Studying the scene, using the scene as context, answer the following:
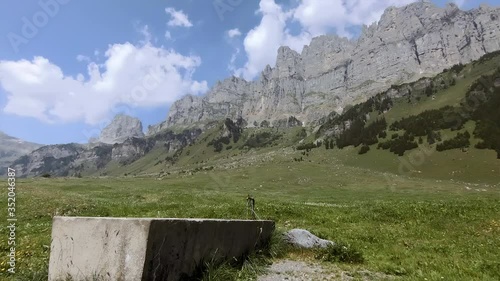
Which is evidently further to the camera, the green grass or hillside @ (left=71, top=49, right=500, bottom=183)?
hillside @ (left=71, top=49, right=500, bottom=183)

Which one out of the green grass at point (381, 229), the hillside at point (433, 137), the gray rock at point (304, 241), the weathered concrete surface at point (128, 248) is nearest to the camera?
the weathered concrete surface at point (128, 248)

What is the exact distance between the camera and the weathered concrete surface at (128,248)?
8367 millimetres

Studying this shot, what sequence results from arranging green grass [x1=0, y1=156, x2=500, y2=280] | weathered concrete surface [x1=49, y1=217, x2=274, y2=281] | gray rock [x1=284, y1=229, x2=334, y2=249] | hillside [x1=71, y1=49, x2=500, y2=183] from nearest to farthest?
weathered concrete surface [x1=49, y1=217, x2=274, y2=281]
green grass [x1=0, y1=156, x2=500, y2=280]
gray rock [x1=284, y1=229, x2=334, y2=249]
hillside [x1=71, y1=49, x2=500, y2=183]

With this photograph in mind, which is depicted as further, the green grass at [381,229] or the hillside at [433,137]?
the hillside at [433,137]

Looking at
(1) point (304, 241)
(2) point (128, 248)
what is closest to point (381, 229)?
(1) point (304, 241)

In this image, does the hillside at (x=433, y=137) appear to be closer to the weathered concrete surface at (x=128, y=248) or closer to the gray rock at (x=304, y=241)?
the gray rock at (x=304, y=241)

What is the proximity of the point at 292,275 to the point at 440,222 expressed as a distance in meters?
17.5

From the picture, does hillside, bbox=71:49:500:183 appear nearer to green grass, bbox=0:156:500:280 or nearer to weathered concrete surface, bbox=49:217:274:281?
green grass, bbox=0:156:500:280

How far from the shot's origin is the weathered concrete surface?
8367mm

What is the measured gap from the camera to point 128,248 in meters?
8.45

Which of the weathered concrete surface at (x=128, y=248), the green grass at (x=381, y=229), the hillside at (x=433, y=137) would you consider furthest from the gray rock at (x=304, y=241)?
the hillside at (x=433, y=137)

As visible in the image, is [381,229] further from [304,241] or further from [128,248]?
[128,248]

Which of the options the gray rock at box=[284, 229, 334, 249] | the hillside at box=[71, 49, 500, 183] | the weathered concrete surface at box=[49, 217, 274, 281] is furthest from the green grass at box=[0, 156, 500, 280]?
the hillside at box=[71, 49, 500, 183]

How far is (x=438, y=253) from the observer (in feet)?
55.4
